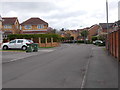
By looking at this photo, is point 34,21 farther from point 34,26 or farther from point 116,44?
point 116,44

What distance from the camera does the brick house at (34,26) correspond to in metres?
62.4

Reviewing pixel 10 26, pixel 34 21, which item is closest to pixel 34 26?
pixel 34 21

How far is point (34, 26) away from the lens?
207ft

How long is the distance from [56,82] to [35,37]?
3501 centimetres

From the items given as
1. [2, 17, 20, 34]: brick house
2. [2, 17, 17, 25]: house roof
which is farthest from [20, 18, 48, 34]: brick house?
[2, 17, 17, 25]: house roof

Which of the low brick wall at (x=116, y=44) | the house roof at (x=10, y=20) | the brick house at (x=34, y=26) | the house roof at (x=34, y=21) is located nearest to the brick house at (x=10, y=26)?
the house roof at (x=10, y=20)

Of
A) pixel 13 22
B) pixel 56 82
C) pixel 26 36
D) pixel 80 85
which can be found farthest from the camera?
pixel 13 22

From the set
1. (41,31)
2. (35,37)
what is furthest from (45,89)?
(41,31)

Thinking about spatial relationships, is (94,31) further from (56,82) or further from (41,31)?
(56,82)

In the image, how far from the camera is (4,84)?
23.9ft

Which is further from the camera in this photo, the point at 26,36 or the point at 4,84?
the point at 26,36

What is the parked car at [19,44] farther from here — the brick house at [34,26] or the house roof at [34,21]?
the house roof at [34,21]

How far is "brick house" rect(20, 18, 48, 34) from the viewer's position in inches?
2458

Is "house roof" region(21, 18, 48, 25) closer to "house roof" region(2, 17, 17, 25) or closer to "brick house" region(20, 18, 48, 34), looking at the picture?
"brick house" region(20, 18, 48, 34)
